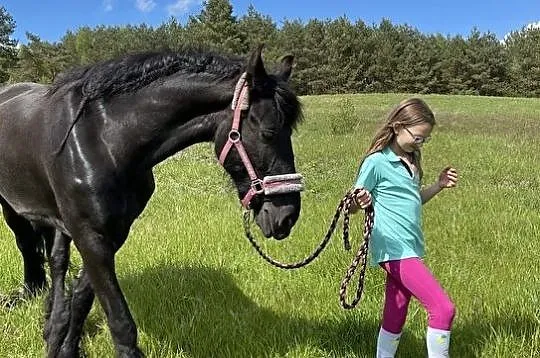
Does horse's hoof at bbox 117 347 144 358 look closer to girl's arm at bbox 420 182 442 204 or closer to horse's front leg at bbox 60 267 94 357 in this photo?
horse's front leg at bbox 60 267 94 357

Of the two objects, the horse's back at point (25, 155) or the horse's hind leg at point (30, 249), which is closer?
the horse's back at point (25, 155)

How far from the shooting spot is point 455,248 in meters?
5.26

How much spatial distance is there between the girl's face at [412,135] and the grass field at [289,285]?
614 mm

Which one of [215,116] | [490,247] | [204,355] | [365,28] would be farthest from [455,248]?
[365,28]

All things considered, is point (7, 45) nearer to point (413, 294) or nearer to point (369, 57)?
point (369, 57)

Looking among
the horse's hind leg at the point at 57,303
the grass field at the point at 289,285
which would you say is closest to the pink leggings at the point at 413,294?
the grass field at the point at 289,285

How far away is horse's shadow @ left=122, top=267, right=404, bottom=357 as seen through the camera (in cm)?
350

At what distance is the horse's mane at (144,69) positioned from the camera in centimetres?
296

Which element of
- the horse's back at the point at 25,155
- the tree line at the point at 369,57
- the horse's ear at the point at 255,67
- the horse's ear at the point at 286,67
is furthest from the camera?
the tree line at the point at 369,57

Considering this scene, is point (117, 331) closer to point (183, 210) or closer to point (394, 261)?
point (394, 261)

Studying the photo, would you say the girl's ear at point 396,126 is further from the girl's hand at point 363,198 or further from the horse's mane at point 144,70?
the horse's mane at point 144,70

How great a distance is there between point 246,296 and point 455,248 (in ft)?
7.05

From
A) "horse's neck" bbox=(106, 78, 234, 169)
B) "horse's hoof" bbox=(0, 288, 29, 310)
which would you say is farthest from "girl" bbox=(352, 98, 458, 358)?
"horse's hoof" bbox=(0, 288, 29, 310)

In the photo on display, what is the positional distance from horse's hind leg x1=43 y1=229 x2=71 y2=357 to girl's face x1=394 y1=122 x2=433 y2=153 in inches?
90.1
